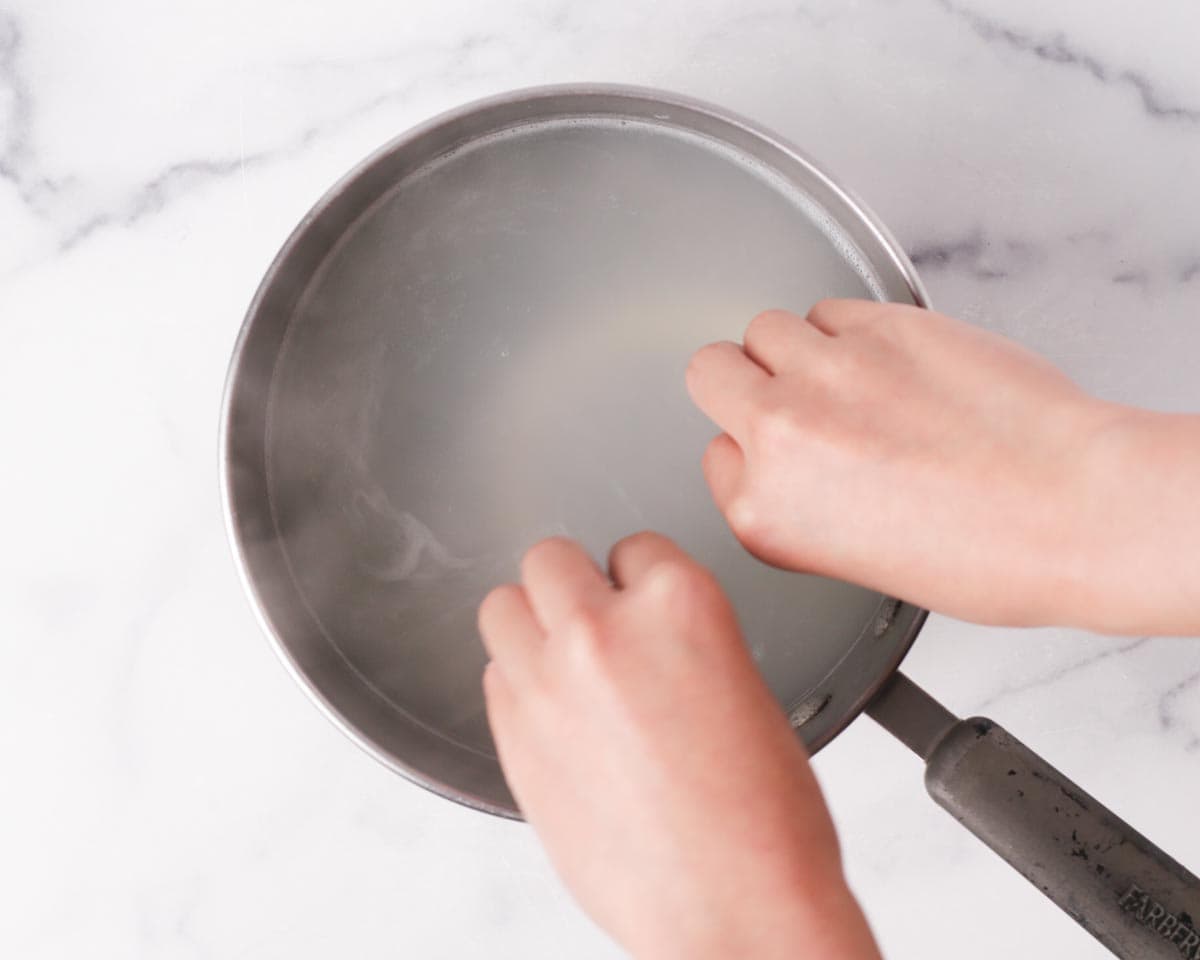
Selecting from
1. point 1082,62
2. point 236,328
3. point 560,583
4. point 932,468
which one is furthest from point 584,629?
point 1082,62

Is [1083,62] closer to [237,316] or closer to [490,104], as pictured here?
[490,104]

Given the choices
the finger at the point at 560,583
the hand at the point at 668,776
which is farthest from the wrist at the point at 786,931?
the finger at the point at 560,583

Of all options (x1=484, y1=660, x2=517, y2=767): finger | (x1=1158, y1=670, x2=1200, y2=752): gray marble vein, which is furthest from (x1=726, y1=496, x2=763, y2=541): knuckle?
(x1=1158, y1=670, x2=1200, y2=752): gray marble vein

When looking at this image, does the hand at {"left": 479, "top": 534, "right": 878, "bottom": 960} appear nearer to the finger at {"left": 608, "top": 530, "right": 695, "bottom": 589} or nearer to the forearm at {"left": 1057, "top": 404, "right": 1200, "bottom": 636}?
the finger at {"left": 608, "top": 530, "right": 695, "bottom": 589}

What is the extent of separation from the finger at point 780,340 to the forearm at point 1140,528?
0.34 ft

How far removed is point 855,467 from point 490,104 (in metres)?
0.20

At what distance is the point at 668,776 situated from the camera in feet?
1.07

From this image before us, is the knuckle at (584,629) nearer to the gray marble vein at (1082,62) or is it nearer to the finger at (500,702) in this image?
the finger at (500,702)

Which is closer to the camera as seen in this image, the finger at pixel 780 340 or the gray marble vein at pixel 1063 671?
the finger at pixel 780 340

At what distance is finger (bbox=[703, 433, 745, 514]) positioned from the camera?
15.8 inches

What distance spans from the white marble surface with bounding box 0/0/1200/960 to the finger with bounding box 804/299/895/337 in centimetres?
13

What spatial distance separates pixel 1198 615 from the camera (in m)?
0.32

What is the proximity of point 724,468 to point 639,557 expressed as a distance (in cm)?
6

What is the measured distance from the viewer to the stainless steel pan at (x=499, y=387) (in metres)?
0.47
